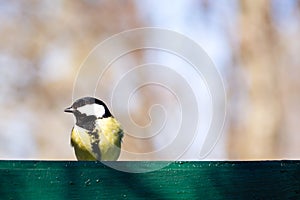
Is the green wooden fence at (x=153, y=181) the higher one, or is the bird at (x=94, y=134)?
the bird at (x=94, y=134)

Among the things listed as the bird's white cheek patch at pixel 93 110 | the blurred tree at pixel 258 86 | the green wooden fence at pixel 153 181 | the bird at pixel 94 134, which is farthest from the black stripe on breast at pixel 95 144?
the blurred tree at pixel 258 86

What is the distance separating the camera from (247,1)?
716 cm

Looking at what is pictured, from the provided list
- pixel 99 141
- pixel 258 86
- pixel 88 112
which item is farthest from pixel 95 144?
pixel 258 86

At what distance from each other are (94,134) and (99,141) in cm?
10

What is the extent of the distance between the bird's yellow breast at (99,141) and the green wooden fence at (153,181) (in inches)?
45.3

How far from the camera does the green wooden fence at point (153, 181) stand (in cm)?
194

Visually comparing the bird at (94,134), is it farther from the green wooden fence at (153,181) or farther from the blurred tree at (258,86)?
the blurred tree at (258,86)

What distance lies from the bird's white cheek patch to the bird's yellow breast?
8cm

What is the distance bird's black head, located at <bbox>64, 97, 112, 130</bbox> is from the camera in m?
3.39

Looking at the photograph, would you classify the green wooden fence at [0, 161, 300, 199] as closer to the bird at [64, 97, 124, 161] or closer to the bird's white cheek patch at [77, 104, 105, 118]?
the bird at [64, 97, 124, 161]

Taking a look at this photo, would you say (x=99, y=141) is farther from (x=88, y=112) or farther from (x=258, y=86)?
(x=258, y=86)

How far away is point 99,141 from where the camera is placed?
10.5ft

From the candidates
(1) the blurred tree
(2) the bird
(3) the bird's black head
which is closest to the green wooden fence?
(2) the bird

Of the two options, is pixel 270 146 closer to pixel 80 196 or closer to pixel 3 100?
pixel 3 100
